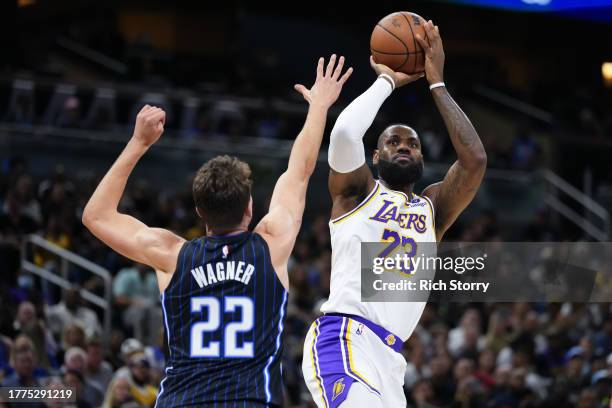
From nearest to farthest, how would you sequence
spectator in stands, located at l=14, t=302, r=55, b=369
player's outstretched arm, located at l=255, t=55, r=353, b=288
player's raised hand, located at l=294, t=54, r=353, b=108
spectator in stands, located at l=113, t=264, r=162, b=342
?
player's outstretched arm, located at l=255, t=55, r=353, b=288
player's raised hand, located at l=294, t=54, r=353, b=108
spectator in stands, located at l=14, t=302, r=55, b=369
spectator in stands, located at l=113, t=264, r=162, b=342

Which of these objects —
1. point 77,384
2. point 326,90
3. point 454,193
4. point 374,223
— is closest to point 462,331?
point 77,384

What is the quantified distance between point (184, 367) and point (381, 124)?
1621 centimetres

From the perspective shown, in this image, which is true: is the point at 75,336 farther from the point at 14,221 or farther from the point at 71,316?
the point at 14,221

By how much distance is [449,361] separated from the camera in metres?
12.6

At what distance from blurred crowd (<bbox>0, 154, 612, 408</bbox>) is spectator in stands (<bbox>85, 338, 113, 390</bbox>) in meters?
0.01

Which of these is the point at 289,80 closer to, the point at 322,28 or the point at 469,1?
the point at 322,28

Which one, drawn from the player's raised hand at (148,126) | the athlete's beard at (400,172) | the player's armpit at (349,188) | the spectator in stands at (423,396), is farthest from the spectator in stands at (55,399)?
the player's raised hand at (148,126)

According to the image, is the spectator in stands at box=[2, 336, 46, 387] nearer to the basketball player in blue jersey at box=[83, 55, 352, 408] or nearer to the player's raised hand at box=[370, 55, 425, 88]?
the player's raised hand at box=[370, 55, 425, 88]

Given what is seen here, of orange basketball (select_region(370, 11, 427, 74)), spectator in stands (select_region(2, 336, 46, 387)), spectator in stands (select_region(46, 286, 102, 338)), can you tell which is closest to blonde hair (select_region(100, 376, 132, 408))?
spectator in stands (select_region(2, 336, 46, 387))

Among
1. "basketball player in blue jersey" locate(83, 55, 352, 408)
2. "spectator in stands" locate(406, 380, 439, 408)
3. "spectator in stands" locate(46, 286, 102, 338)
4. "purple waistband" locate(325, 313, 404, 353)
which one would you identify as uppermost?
"basketball player in blue jersey" locate(83, 55, 352, 408)

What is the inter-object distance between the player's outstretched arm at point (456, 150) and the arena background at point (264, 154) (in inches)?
194

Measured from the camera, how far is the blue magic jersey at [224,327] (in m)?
4.52

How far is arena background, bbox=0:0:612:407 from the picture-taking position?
12.1 meters

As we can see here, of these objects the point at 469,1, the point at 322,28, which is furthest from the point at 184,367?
the point at 322,28
